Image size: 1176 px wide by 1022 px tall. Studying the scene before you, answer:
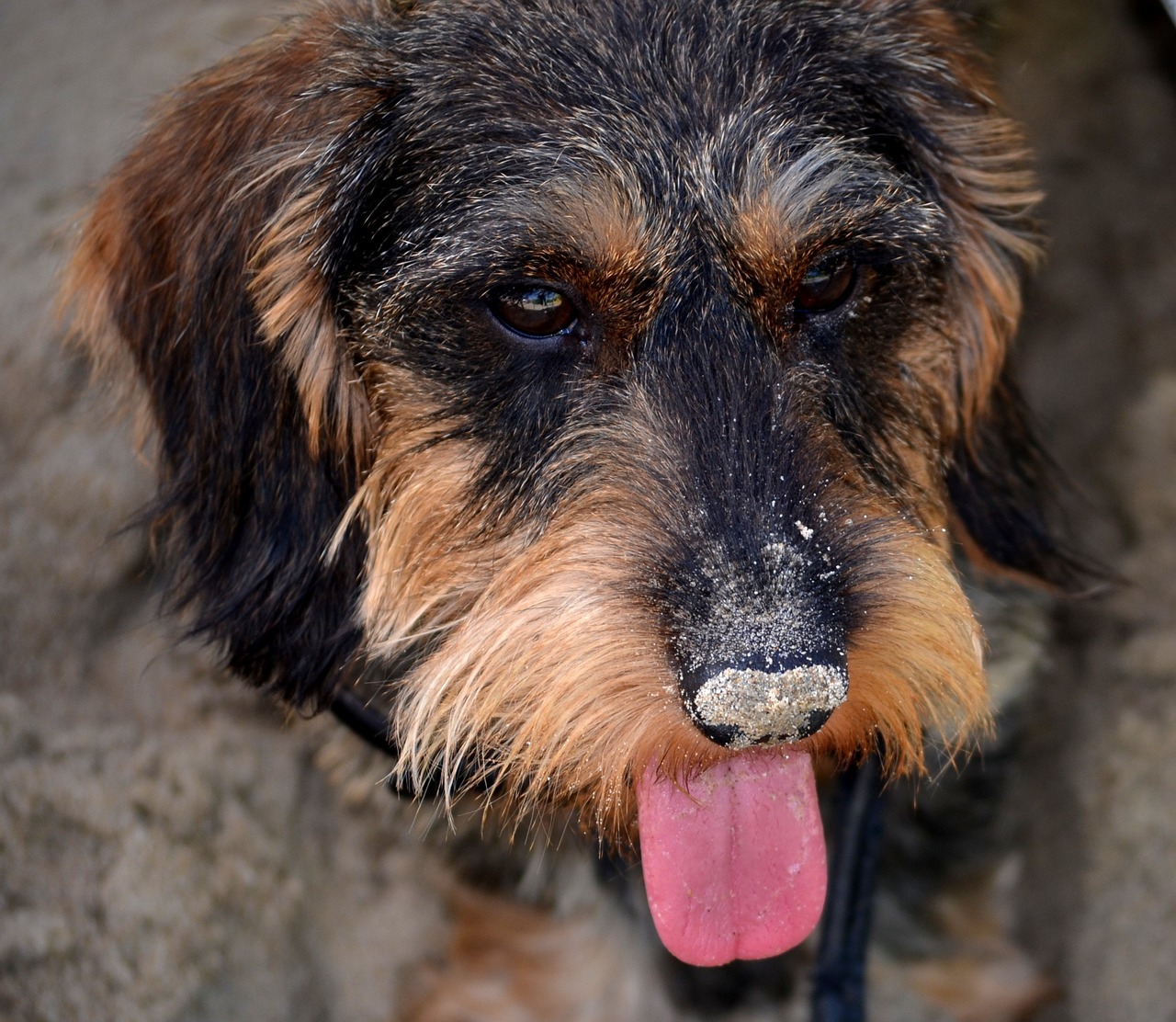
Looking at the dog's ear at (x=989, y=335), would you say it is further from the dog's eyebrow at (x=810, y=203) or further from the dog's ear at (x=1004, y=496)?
the dog's eyebrow at (x=810, y=203)

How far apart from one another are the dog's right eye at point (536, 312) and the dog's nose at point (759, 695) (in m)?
0.61

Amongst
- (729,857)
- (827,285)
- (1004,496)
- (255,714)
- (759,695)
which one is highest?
(827,285)

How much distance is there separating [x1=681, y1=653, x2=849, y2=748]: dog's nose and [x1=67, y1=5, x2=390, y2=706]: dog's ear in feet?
2.54

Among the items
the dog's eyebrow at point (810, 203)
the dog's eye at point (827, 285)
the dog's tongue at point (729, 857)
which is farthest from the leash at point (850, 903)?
the dog's eyebrow at point (810, 203)

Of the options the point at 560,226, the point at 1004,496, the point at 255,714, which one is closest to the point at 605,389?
the point at 560,226

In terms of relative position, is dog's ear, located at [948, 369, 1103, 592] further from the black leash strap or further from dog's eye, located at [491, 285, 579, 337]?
dog's eye, located at [491, 285, 579, 337]

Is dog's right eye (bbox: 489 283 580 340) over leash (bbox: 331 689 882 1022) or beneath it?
over

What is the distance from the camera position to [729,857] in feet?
6.72

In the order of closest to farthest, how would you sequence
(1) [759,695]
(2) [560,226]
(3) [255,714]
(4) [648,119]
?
1. (1) [759,695]
2. (2) [560,226]
3. (4) [648,119]
4. (3) [255,714]

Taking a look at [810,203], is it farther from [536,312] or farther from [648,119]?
[536,312]

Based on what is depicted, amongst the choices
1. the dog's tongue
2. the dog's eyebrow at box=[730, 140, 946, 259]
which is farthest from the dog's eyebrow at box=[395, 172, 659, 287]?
the dog's tongue

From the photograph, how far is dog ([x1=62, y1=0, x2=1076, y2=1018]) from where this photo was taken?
188cm

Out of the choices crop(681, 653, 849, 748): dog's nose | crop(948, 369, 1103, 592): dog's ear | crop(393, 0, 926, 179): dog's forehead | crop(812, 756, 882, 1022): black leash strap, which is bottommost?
crop(812, 756, 882, 1022): black leash strap

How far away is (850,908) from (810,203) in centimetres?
136
